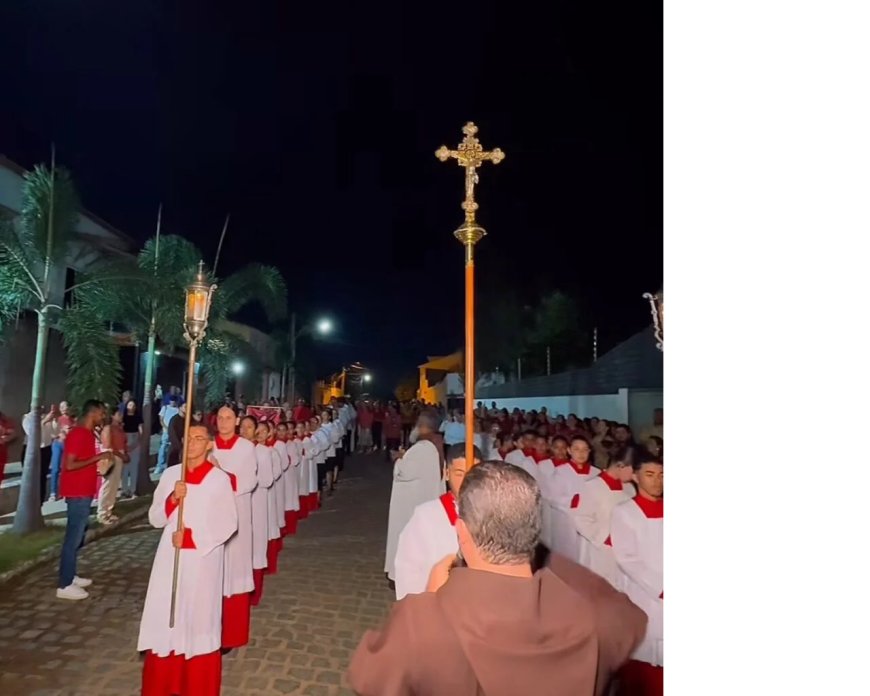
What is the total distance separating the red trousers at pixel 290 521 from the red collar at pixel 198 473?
5192mm

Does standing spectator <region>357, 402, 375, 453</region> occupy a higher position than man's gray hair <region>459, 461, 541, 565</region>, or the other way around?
man's gray hair <region>459, 461, 541, 565</region>

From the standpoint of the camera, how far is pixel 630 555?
398 centimetres

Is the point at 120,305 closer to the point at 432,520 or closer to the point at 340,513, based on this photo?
the point at 340,513

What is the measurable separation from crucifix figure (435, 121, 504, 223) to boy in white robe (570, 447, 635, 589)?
3.14 metres

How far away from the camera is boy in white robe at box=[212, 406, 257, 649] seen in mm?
5035

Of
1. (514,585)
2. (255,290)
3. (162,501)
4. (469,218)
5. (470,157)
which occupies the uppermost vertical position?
(255,290)

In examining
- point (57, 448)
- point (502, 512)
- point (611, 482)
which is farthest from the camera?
point (57, 448)

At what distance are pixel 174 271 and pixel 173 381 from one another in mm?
11076

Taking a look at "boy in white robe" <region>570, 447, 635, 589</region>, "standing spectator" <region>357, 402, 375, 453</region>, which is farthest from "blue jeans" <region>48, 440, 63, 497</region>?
"standing spectator" <region>357, 402, 375, 453</region>

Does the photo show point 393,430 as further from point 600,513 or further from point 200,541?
point 200,541

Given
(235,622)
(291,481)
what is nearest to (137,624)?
(235,622)

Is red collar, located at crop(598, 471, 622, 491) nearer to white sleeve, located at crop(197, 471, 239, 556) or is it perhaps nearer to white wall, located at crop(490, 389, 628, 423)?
white sleeve, located at crop(197, 471, 239, 556)

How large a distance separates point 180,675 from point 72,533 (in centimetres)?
278

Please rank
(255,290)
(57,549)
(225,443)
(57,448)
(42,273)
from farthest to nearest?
(255,290), (57,448), (42,273), (57,549), (225,443)
